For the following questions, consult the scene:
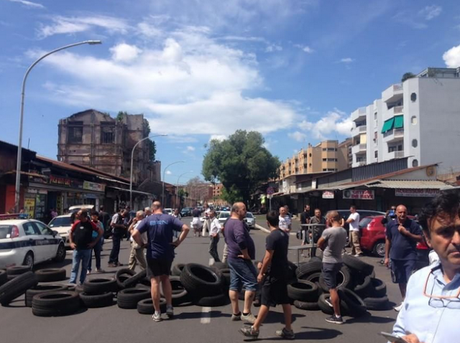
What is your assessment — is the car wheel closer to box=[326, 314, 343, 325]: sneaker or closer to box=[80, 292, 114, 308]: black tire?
box=[80, 292, 114, 308]: black tire

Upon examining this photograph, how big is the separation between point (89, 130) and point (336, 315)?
216 feet

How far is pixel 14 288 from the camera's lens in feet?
27.0

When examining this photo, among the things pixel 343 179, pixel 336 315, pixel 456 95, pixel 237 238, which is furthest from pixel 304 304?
pixel 456 95

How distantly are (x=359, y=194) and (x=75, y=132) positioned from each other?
5258 centimetres

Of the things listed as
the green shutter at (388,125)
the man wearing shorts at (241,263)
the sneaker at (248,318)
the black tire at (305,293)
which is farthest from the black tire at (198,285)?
the green shutter at (388,125)

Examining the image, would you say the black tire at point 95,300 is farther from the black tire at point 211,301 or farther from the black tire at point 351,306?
the black tire at point 351,306

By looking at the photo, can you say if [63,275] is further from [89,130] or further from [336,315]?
[89,130]

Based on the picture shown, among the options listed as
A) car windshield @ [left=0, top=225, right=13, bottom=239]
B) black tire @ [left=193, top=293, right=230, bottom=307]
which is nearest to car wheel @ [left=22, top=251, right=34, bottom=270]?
car windshield @ [left=0, top=225, right=13, bottom=239]

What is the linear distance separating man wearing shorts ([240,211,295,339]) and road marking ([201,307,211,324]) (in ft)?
3.47

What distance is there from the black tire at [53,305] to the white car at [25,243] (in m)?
4.90

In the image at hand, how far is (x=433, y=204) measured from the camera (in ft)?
7.61

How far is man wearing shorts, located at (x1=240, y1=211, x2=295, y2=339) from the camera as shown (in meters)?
6.09

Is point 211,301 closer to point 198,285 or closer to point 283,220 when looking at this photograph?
point 198,285

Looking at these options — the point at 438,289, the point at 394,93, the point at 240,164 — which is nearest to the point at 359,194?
the point at 438,289
